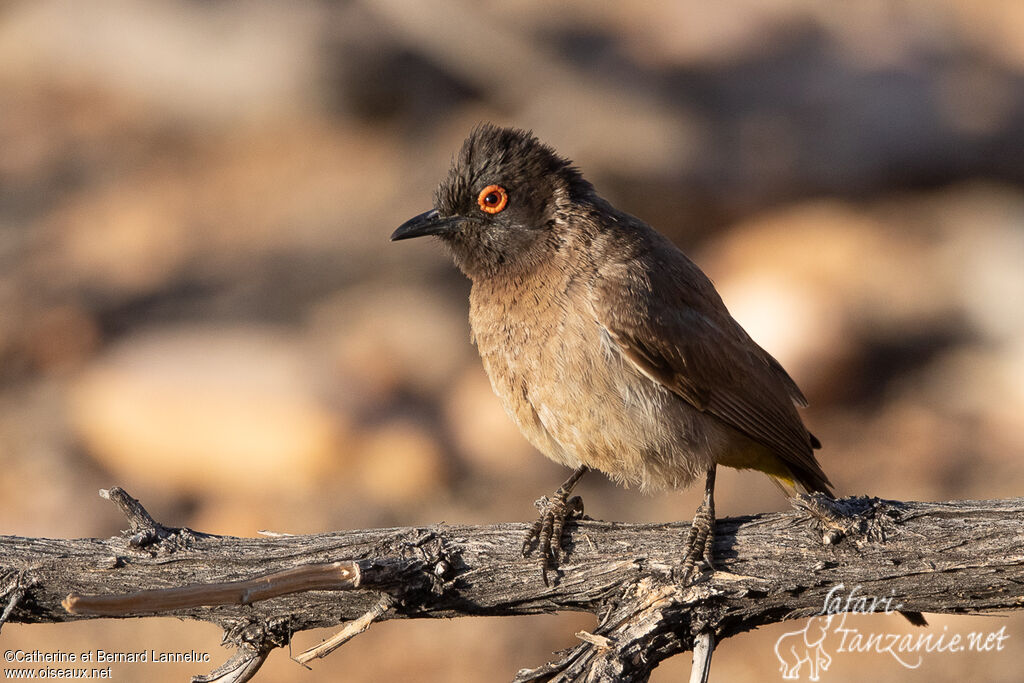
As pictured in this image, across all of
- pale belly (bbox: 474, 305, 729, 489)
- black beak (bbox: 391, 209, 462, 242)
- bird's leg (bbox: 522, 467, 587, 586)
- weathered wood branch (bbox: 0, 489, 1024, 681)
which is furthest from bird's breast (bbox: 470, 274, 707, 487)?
black beak (bbox: 391, 209, 462, 242)

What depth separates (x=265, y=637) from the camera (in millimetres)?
3775

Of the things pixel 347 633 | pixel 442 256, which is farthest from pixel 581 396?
pixel 442 256

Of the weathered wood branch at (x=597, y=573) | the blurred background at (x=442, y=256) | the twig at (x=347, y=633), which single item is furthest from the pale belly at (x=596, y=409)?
the blurred background at (x=442, y=256)

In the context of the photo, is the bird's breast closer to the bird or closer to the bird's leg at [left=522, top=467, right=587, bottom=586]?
the bird

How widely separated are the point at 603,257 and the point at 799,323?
20.1ft

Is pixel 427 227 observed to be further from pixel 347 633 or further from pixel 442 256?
pixel 442 256

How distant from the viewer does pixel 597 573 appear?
386cm

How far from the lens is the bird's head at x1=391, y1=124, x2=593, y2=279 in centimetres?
476

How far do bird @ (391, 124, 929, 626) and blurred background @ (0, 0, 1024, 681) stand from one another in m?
4.21

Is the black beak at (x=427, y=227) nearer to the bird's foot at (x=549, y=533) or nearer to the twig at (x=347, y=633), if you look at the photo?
the bird's foot at (x=549, y=533)

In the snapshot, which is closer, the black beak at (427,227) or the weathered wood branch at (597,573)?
the weathered wood branch at (597,573)

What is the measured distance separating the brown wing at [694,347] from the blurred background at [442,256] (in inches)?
159

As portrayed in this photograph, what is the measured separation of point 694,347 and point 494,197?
119 cm

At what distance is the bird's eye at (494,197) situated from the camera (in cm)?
483
